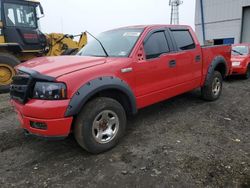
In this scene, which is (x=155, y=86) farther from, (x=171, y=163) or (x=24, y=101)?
(x=24, y=101)

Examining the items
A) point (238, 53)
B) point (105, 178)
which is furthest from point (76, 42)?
point (105, 178)

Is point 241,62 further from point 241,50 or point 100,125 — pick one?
point 100,125

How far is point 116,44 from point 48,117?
78.3 inches

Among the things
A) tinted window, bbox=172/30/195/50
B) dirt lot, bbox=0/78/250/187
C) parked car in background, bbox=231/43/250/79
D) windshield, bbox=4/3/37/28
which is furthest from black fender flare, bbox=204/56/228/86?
windshield, bbox=4/3/37/28

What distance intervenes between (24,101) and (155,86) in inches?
88.4

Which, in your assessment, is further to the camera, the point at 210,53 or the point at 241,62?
the point at 241,62

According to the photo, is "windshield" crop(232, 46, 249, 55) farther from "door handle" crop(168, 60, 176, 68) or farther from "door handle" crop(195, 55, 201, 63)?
"door handle" crop(168, 60, 176, 68)

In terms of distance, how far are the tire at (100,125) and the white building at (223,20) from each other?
16.7 m

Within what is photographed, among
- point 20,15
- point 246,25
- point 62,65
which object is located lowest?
point 62,65

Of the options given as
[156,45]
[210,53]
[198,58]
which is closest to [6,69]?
[156,45]

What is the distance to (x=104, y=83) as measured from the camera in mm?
3582

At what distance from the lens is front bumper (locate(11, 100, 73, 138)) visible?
3.16 metres

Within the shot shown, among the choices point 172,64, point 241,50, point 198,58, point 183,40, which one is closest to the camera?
point 172,64

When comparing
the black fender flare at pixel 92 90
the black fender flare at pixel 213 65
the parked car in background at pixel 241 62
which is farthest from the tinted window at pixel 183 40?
the parked car in background at pixel 241 62
